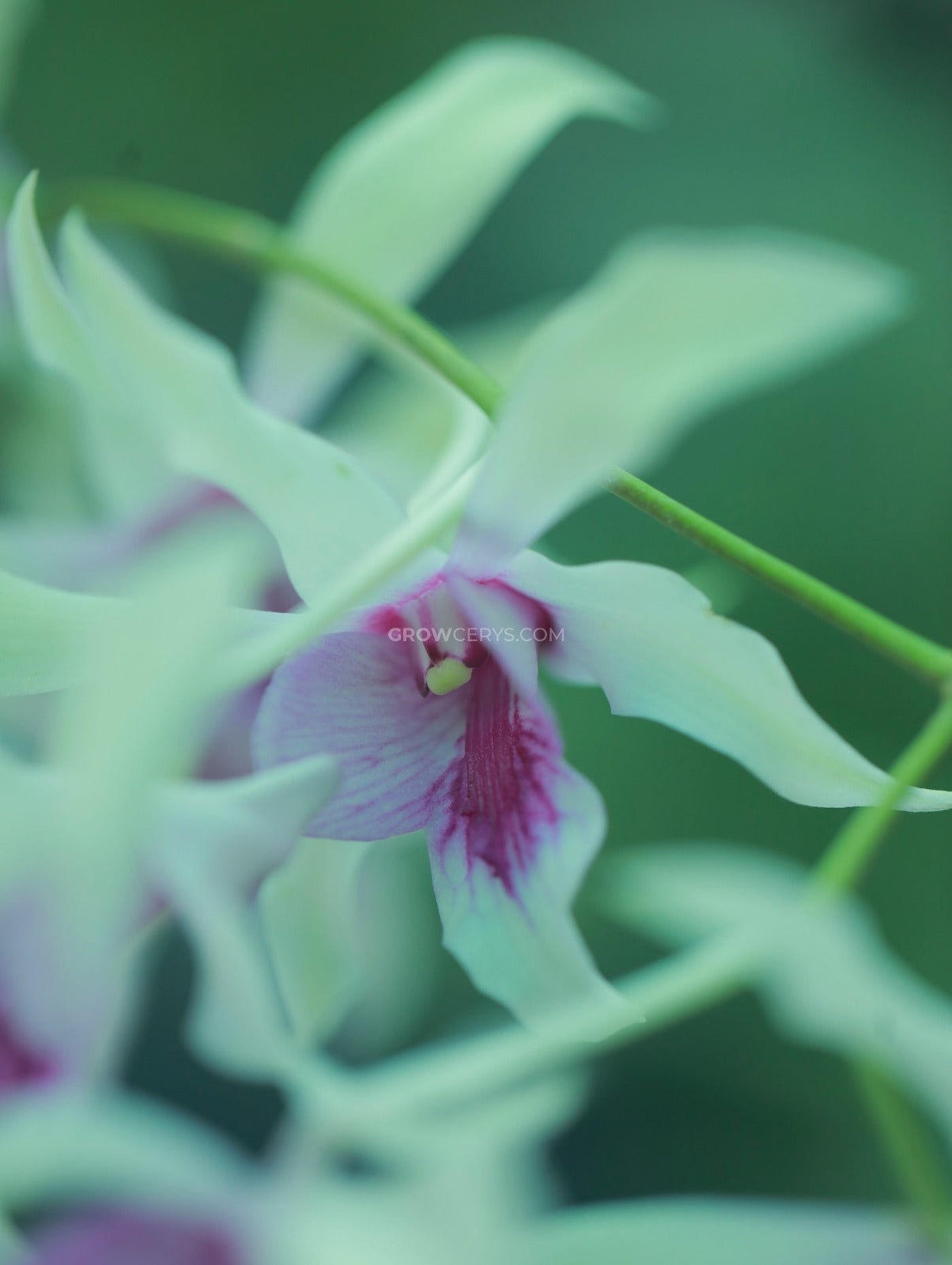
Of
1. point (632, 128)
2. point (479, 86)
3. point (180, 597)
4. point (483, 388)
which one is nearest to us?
point (180, 597)

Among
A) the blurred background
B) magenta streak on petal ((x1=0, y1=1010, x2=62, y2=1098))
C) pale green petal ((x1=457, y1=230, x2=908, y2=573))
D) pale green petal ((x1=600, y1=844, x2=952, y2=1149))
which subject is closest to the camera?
pale green petal ((x1=457, y1=230, x2=908, y2=573))

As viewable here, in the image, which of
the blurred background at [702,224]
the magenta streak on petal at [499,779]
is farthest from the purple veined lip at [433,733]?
the blurred background at [702,224]

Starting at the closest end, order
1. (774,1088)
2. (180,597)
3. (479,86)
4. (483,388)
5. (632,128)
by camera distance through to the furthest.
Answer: (180,597), (483,388), (479,86), (774,1088), (632,128)

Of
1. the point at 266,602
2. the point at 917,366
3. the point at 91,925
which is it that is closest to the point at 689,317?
the point at 91,925

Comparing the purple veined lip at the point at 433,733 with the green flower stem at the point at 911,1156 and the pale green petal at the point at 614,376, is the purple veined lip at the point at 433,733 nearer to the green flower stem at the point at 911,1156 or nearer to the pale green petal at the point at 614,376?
the pale green petal at the point at 614,376

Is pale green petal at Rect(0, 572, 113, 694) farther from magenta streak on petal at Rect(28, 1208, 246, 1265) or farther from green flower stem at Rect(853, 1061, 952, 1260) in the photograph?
green flower stem at Rect(853, 1061, 952, 1260)

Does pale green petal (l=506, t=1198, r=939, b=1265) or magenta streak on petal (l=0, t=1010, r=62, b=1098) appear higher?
pale green petal (l=506, t=1198, r=939, b=1265)

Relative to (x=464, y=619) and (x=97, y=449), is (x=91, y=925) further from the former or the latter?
(x=97, y=449)

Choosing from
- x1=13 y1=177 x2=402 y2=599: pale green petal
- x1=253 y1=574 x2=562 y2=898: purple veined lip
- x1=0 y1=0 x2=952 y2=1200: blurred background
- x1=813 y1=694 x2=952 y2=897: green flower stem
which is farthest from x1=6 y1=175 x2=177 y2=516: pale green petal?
x1=0 y1=0 x2=952 y2=1200: blurred background

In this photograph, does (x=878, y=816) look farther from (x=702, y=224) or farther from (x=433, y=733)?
(x=702, y=224)
